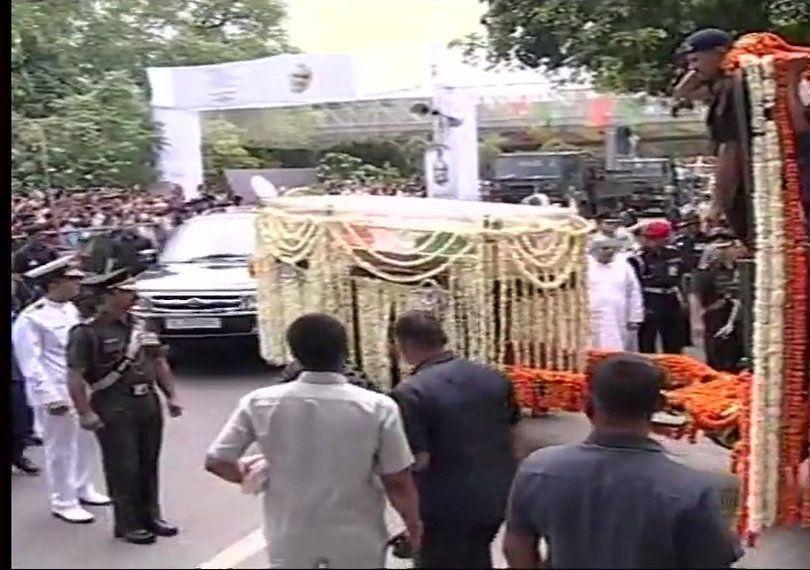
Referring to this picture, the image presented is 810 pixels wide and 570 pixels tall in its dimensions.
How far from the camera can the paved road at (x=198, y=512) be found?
1.95m

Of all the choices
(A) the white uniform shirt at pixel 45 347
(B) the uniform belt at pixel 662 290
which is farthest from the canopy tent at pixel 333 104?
(B) the uniform belt at pixel 662 290

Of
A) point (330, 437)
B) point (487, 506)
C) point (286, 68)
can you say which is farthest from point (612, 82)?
point (330, 437)

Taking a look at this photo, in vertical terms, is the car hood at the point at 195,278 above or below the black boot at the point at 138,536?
above

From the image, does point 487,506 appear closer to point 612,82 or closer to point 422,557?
point 422,557

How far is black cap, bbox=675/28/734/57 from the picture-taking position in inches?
86.2

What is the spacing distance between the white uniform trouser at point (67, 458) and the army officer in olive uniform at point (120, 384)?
0.03 m

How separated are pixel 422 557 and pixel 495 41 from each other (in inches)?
36.3

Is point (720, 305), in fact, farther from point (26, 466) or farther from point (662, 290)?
point (26, 466)

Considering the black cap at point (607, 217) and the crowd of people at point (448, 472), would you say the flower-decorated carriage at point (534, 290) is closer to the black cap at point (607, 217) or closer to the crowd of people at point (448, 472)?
the black cap at point (607, 217)

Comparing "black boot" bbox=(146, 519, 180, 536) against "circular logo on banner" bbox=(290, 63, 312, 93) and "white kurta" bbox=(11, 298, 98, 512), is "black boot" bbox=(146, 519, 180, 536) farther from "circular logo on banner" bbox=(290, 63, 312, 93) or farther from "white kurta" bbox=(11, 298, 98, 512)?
"circular logo on banner" bbox=(290, 63, 312, 93)

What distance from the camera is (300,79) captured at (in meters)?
2.17

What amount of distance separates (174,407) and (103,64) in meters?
0.59

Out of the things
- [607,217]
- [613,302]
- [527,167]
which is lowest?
[613,302]

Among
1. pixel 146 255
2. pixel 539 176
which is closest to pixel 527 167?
pixel 539 176
